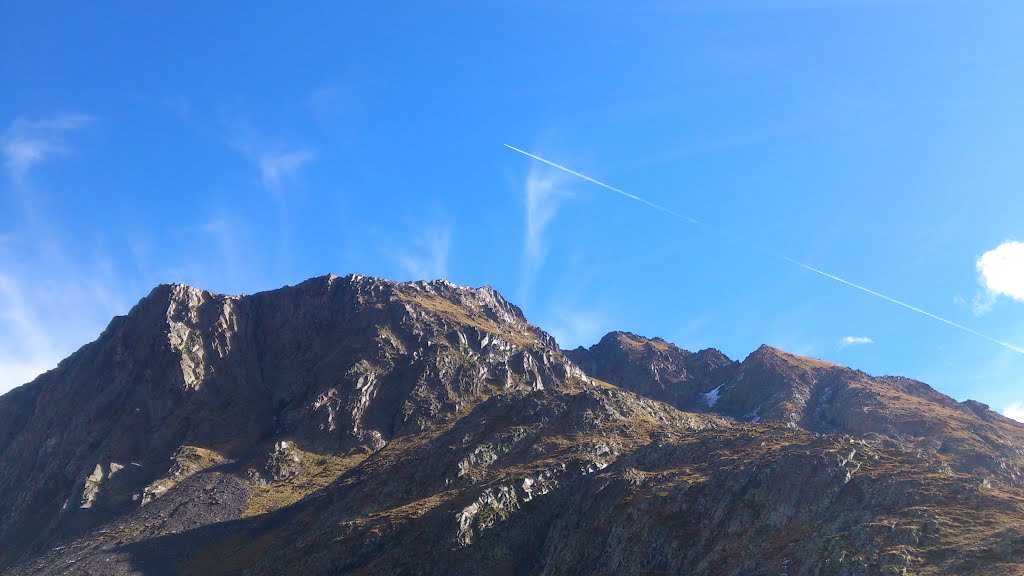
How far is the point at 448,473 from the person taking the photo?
115 meters

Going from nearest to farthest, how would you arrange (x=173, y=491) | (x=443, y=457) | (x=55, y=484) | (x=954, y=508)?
(x=954, y=508) < (x=443, y=457) < (x=173, y=491) < (x=55, y=484)

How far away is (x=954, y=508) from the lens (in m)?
59.4

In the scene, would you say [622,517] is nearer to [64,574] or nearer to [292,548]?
[292,548]

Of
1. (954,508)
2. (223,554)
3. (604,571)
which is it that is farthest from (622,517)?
Answer: (223,554)

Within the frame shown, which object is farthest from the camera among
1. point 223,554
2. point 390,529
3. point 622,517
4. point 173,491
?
point 173,491

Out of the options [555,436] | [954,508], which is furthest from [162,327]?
[954,508]

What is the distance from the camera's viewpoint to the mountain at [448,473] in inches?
2512

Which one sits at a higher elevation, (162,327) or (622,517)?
(162,327)

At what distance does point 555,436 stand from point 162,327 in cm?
12689

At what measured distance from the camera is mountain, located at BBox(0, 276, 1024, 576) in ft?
209

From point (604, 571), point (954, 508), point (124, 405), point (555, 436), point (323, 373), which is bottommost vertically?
point (604, 571)

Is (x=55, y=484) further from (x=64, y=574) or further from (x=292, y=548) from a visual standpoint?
(x=292, y=548)

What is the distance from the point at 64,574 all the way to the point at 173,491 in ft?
110

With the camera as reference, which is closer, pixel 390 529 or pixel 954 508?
pixel 954 508
